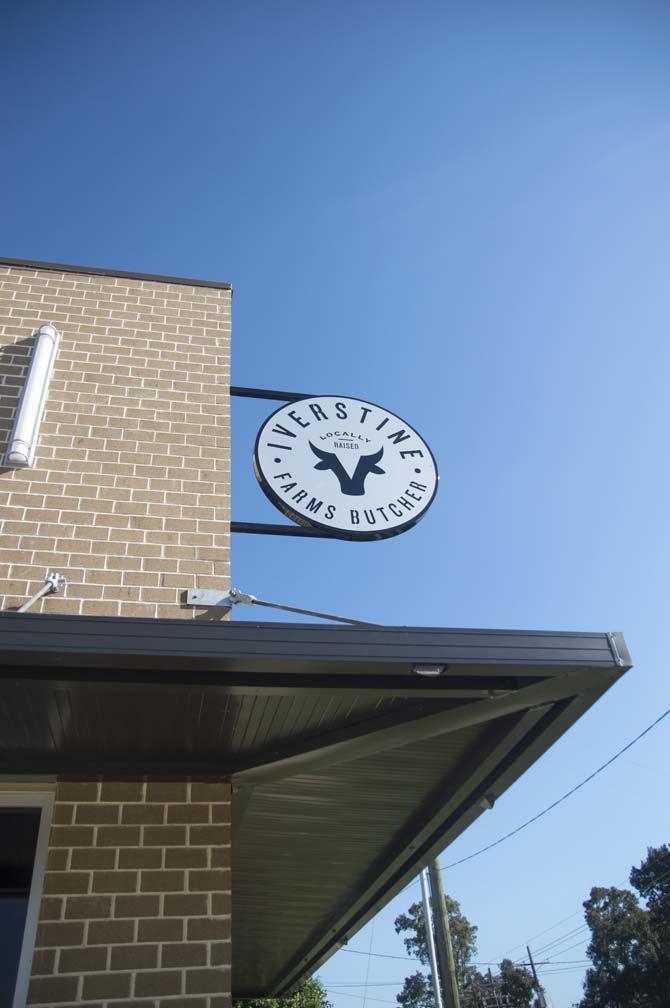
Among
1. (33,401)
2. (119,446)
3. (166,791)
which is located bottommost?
(166,791)

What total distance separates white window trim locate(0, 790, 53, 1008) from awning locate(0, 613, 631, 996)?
13 centimetres

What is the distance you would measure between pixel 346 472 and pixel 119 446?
1.55 m

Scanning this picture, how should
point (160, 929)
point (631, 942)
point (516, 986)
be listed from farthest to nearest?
point (516, 986) < point (631, 942) < point (160, 929)

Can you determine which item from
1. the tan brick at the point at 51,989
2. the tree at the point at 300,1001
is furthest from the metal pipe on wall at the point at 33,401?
the tree at the point at 300,1001

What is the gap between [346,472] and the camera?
216 inches

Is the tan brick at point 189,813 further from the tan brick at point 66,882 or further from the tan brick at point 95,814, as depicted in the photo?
the tan brick at point 66,882

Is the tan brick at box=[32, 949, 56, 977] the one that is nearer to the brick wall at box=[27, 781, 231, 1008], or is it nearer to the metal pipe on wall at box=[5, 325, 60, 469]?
the brick wall at box=[27, 781, 231, 1008]

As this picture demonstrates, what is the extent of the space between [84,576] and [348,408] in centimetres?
249

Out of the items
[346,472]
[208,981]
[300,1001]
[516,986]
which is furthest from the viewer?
[516,986]

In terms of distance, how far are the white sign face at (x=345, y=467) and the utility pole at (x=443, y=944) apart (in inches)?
353

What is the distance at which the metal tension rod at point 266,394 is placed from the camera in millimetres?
5801

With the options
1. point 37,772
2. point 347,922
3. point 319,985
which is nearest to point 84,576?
point 37,772

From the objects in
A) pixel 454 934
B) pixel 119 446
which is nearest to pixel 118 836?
pixel 119 446

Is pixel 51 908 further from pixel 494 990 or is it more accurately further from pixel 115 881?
pixel 494 990
